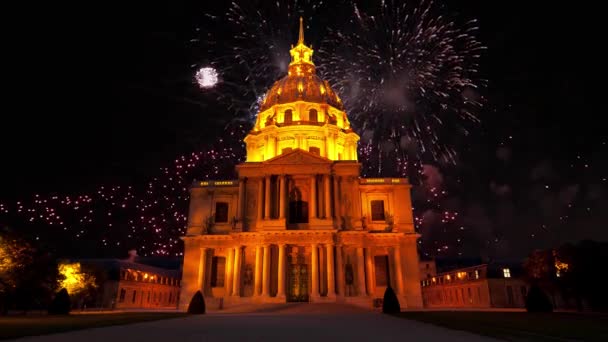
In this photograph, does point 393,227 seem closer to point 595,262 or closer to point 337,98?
point 595,262

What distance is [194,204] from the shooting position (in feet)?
155

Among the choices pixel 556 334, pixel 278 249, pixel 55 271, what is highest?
pixel 278 249

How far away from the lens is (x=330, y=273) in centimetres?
3941

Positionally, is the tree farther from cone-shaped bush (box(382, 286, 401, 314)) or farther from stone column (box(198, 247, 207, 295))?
cone-shaped bush (box(382, 286, 401, 314))

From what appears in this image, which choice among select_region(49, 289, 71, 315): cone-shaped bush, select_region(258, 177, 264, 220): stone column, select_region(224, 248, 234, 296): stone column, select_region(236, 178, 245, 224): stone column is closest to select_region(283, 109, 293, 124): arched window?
select_region(258, 177, 264, 220): stone column

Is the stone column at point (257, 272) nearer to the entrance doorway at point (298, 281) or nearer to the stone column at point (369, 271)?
the entrance doorway at point (298, 281)

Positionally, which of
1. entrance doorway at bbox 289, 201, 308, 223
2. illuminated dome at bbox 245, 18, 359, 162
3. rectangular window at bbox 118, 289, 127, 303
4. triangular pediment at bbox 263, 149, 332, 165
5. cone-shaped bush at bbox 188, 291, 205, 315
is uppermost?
illuminated dome at bbox 245, 18, 359, 162

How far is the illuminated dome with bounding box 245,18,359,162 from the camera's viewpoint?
51.6 meters

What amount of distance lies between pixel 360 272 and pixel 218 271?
15.5 metres

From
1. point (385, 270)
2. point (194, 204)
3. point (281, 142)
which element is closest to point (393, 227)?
point (385, 270)

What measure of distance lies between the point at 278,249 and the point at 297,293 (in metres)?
4.91

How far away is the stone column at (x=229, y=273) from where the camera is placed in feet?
139

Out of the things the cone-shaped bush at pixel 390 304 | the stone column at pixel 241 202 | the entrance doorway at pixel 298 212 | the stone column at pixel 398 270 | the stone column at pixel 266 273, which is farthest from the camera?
the entrance doorway at pixel 298 212

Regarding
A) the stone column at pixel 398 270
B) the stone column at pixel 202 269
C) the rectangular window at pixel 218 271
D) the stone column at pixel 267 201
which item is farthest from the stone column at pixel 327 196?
the stone column at pixel 202 269
